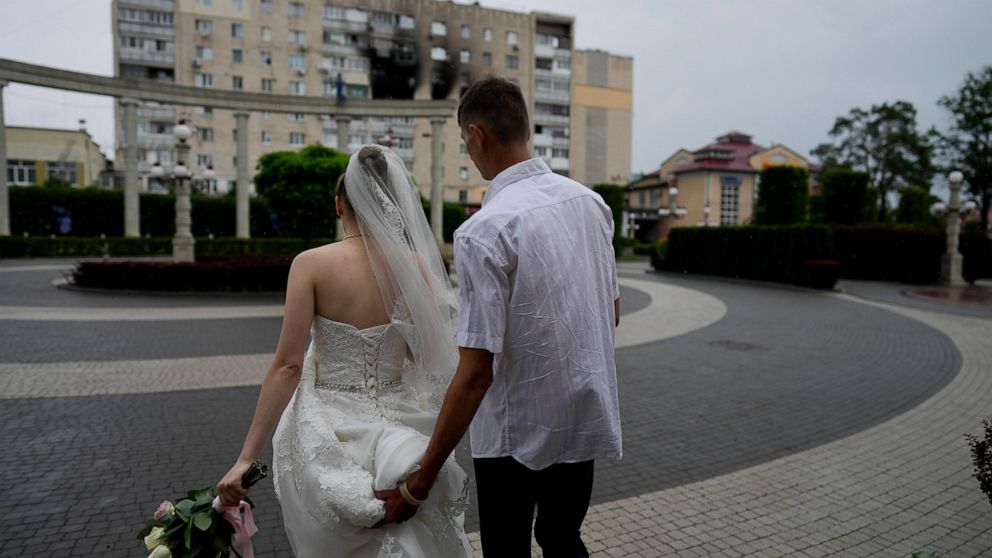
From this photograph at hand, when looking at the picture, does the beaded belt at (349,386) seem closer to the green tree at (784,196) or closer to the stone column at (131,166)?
the green tree at (784,196)

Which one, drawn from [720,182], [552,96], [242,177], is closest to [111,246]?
[242,177]

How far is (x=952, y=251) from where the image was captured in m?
24.6

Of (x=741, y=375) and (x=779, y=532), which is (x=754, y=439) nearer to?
(x=779, y=532)

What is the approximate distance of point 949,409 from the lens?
21.5 feet

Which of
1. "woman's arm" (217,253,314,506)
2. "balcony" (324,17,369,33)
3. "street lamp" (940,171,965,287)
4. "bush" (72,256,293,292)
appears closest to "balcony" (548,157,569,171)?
"balcony" (324,17,369,33)

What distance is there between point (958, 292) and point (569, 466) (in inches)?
957

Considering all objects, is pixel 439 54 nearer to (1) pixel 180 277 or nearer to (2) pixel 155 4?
(2) pixel 155 4

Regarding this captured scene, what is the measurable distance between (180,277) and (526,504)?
55.4 feet

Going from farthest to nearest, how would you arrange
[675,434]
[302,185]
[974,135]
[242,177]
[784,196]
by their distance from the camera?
[974,135], [242,177], [784,196], [302,185], [675,434]

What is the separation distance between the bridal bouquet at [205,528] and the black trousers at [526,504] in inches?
35.5

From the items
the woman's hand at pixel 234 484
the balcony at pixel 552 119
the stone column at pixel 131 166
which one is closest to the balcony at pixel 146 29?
the stone column at pixel 131 166

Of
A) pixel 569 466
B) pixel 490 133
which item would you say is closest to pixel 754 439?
pixel 569 466

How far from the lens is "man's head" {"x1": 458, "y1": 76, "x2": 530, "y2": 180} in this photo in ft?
6.57

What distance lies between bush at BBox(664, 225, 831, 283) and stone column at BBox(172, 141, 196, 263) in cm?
1984
